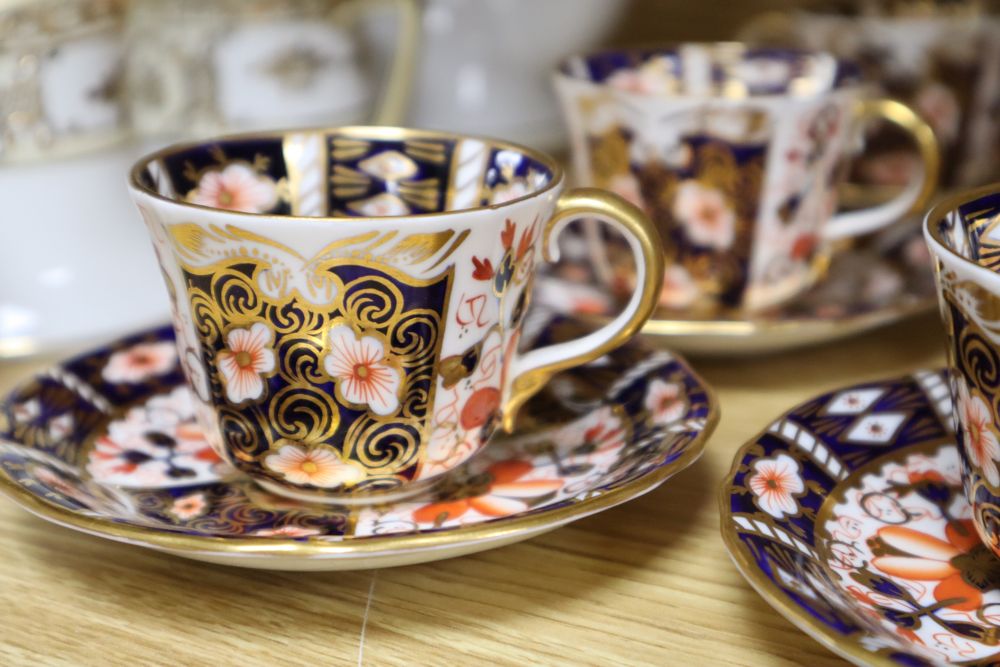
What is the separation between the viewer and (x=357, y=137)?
48 cm

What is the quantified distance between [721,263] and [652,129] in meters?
0.08

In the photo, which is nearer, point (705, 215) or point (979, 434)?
point (979, 434)

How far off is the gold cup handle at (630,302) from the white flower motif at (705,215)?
0.17m

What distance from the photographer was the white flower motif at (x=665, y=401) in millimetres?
439

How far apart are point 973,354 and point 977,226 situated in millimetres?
76

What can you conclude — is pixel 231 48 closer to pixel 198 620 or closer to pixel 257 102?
pixel 257 102

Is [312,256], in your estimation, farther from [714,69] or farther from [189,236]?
[714,69]

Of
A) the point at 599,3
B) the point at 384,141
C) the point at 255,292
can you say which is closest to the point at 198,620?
the point at 255,292

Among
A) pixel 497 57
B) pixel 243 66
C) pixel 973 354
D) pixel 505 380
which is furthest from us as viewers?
pixel 497 57

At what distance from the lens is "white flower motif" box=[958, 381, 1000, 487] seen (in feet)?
1.07

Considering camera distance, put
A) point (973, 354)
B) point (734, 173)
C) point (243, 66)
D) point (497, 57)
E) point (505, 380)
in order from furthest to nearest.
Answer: point (497, 57), point (243, 66), point (734, 173), point (505, 380), point (973, 354)

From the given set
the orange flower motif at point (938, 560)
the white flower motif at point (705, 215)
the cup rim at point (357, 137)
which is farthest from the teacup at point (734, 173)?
the orange flower motif at point (938, 560)

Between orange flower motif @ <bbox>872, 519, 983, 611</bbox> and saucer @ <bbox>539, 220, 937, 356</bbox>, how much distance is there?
17cm

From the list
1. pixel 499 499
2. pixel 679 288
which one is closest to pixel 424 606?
pixel 499 499
